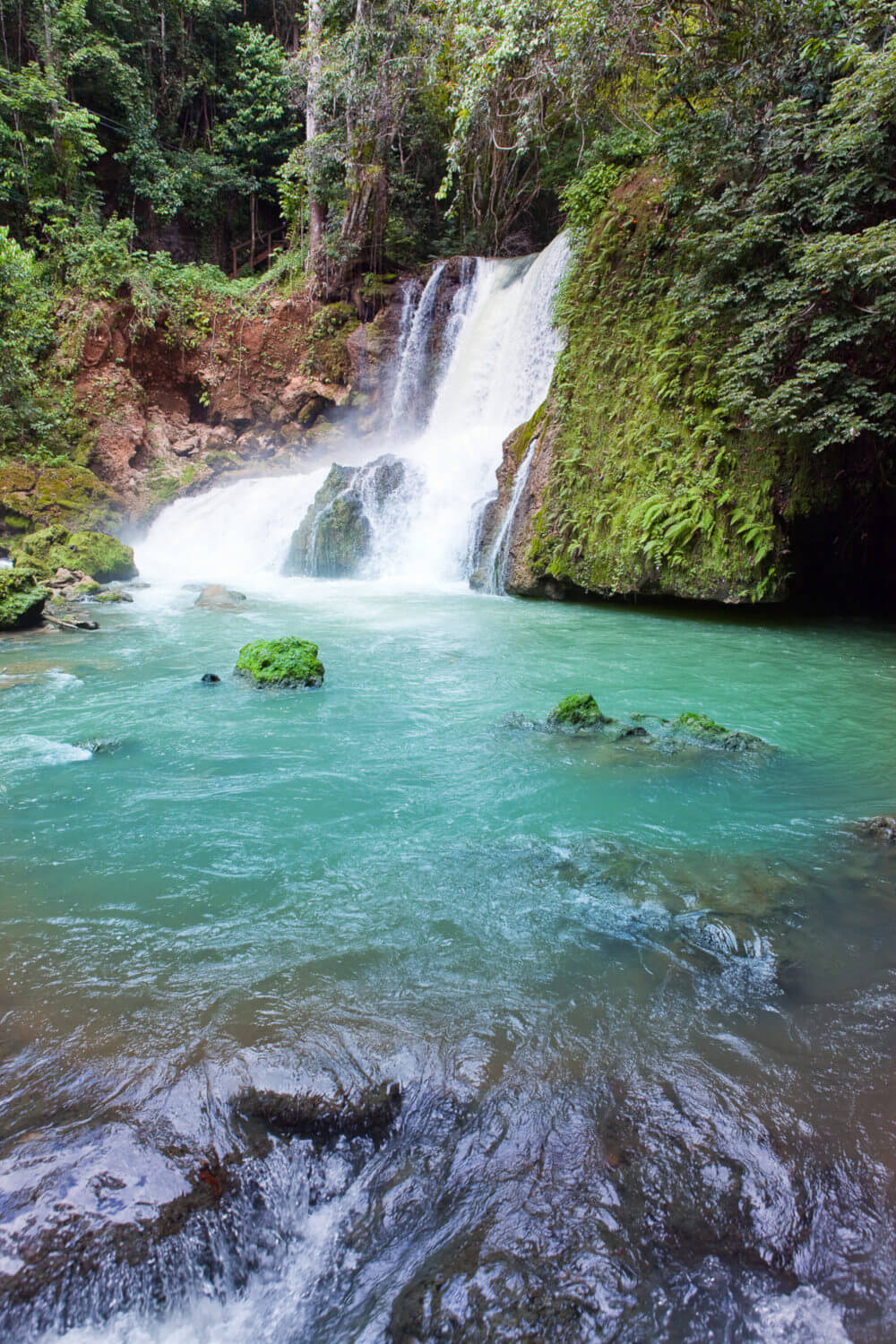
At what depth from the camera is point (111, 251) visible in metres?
19.1

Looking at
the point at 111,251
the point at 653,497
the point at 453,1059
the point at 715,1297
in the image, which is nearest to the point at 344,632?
the point at 653,497

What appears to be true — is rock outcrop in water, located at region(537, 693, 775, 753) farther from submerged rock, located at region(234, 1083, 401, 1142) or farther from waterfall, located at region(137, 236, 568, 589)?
waterfall, located at region(137, 236, 568, 589)

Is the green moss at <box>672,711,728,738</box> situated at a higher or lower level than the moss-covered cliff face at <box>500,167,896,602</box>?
lower

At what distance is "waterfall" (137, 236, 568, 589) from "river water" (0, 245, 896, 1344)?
8954 mm

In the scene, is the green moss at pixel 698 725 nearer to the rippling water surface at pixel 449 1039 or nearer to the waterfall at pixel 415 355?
the rippling water surface at pixel 449 1039

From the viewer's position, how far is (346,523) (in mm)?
14617

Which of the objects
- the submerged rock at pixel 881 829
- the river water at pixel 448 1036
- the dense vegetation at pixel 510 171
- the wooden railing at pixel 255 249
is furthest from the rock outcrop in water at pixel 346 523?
the wooden railing at pixel 255 249

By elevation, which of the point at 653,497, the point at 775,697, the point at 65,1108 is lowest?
the point at 65,1108

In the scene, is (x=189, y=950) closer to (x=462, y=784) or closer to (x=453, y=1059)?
(x=453, y=1059)

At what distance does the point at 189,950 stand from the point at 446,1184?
4.74ft

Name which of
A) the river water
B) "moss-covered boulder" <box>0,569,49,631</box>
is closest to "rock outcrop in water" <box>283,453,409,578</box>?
"moss-covered boulder" <box>0,569,49,631</box>

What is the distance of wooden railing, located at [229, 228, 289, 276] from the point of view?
24.0m

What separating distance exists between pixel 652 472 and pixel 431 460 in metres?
6.28

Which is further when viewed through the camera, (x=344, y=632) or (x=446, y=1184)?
(x=344, y=632)
